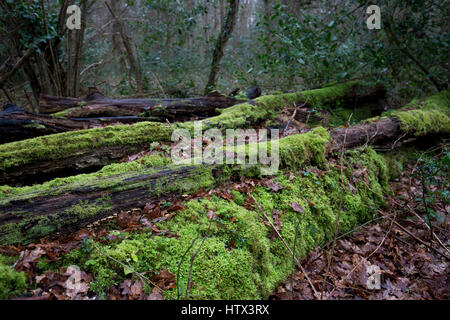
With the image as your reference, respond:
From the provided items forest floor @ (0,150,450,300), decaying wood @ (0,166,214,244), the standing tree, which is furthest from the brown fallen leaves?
the standing tree

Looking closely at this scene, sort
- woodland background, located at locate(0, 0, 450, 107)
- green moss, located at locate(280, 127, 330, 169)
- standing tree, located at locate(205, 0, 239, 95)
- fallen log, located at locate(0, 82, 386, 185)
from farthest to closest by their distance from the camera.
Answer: standing tree, located at locate(205, 0, 239, 95), woodland background, located at locate(0, 0, 450, 107), green moss, located at locate(280, 127, 330, 169), fallen log, located at locate(0, 82, 386, 185)

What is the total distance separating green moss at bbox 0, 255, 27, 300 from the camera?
6.12 ft

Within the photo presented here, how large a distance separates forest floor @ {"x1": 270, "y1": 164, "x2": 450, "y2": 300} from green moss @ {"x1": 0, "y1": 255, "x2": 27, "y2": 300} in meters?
2.38

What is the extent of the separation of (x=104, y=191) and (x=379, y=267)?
3.60 m

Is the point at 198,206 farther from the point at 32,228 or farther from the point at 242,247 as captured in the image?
the point at 32,228

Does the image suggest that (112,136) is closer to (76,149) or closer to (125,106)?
(76,149)

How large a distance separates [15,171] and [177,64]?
9202 millimetres

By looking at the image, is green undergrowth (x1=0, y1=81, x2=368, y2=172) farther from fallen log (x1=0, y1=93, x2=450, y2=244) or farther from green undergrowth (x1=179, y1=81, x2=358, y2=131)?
fallen log (x1=0, y1=93, x2=450, y2=244)

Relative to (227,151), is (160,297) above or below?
below

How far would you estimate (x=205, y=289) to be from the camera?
230cm

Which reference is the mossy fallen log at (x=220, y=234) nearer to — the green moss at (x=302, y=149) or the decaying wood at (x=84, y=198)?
the decaying wood at (x=84, y=198)

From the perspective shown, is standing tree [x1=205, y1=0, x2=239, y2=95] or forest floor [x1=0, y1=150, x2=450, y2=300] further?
standing tree [x1=205, y1=0, x2=239, y2=95]

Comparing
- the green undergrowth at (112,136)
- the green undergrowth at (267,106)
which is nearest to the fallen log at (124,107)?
the green undergrowth at (267,106)

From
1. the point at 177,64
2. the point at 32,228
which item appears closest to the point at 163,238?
the point at 32,228
